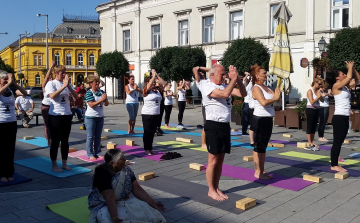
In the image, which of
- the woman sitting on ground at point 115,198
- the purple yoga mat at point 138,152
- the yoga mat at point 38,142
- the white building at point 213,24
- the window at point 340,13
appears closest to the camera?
the woman sitting on ground at point 115,198

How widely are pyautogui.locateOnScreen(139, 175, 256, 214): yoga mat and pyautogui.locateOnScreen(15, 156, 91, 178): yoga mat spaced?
1.45 meters

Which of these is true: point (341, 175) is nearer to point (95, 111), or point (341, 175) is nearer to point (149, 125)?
point (149, 125)

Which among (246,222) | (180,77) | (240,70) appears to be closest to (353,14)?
(240,70)

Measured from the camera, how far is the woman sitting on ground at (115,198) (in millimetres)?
4012

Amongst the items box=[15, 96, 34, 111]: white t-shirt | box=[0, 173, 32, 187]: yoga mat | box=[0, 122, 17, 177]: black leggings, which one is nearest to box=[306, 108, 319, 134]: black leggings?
box=[0, 173, 32, 187]: yoga mat

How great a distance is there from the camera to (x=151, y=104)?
839cm

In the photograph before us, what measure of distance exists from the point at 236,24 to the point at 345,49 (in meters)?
11.1

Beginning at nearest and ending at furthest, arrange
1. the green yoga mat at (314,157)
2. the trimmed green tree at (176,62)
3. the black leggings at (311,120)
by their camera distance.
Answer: the green yoga mat at (314,157)
the black leggings at (311,120)
the trimmed green tree at (176,62)

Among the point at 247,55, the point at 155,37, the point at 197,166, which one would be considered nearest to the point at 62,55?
the point at 155,37

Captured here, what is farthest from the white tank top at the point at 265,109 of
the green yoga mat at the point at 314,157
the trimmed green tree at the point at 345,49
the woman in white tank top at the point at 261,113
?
the trimmed green tree at the point at 345,49

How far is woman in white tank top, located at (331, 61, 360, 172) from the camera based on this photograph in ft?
21.7

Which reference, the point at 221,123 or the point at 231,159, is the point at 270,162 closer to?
the point at 231,159

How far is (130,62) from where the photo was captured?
36594mm

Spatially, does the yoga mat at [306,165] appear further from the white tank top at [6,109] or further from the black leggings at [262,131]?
the white tank top at [6,109]
